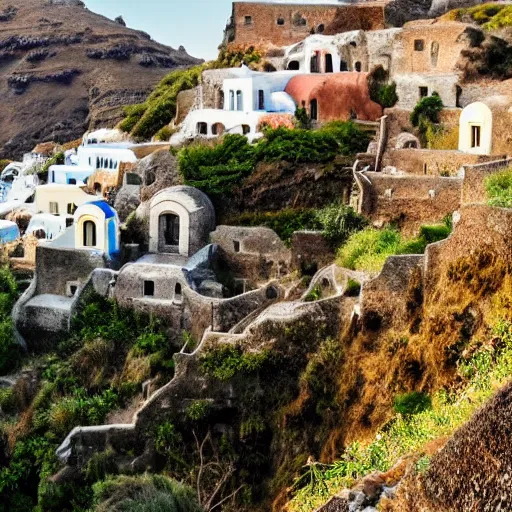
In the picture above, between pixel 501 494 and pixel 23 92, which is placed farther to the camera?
pixel 23 92

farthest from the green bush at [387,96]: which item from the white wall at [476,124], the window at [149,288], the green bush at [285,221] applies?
the window at [149,288]

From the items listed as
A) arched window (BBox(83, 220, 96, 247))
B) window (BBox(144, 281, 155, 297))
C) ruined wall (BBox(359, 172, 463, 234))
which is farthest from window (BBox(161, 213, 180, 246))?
ruined wall (BBox(359, 172, 463, 234))

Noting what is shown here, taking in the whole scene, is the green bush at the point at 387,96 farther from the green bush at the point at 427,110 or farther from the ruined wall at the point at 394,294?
the ruined wall at the point at 394,294

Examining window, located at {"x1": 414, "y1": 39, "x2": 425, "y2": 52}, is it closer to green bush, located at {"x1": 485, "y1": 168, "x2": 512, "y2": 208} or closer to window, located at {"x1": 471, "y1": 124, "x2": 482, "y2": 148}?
window, located at {"x1": 471, "y1": 124, "x2": 482, "y2": 148}

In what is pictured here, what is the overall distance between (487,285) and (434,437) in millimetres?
4524

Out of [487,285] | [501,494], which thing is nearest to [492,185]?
[487,285]

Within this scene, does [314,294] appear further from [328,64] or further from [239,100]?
[328,64]

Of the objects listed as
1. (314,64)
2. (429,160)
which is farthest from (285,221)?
(314,64)

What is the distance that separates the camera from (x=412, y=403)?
1772cm

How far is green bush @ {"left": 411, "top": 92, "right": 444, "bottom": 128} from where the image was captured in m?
29.3

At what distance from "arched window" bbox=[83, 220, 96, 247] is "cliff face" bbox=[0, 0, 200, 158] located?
27.6m

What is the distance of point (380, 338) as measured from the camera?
64.1 feet

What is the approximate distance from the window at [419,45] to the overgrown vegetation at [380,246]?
34.0ft

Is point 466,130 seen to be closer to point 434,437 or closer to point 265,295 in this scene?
point 265,295
